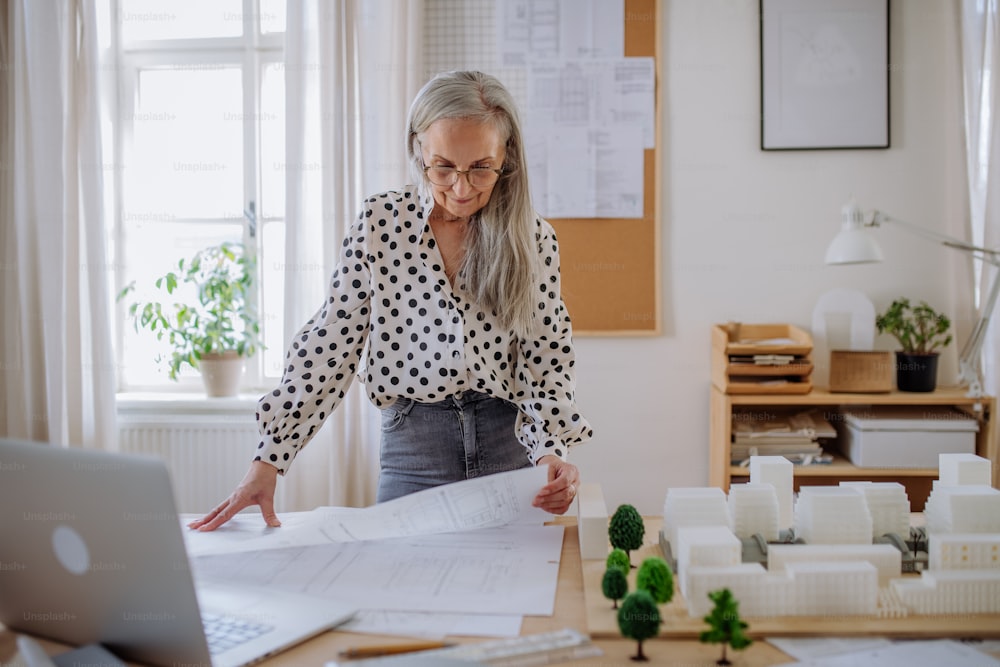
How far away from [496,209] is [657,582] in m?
0.91

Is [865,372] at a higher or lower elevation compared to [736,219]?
lower

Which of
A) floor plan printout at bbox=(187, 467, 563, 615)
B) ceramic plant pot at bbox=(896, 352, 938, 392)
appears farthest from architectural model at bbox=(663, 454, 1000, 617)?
ceramic plant pot at bbox=(896, 352, 938, 392)

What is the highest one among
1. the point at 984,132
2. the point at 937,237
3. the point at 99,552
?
the point at 984,132

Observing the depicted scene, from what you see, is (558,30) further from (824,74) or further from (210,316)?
(210,316)

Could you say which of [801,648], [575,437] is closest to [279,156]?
[575,437]

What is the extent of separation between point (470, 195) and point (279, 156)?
2.05 metres

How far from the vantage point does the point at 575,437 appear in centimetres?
171

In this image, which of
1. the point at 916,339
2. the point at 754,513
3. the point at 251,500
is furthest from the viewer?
the point at 916,339

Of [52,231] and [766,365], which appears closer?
[766,365]

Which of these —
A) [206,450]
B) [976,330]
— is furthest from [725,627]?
[206,450]

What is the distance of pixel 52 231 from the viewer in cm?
325

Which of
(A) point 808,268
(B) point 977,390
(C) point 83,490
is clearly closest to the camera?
(C) point 83,490

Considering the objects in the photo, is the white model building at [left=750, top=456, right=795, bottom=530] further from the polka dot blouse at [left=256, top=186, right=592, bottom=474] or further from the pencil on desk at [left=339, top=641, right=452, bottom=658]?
the pencil on desk at [left=339, top=641, right=452, bottom=658]

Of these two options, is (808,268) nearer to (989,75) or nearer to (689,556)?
(989,75)
